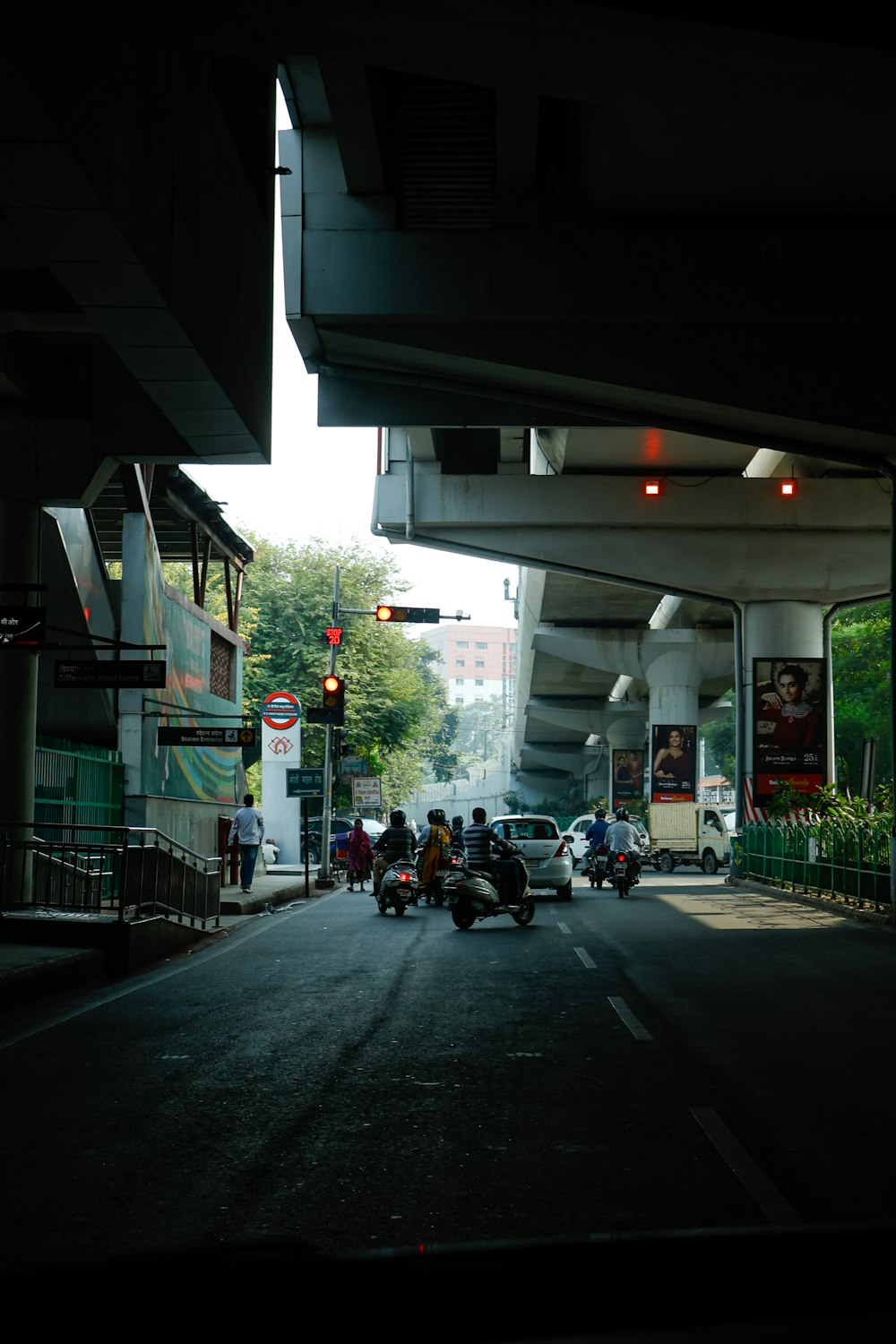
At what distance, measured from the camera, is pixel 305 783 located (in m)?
30.4

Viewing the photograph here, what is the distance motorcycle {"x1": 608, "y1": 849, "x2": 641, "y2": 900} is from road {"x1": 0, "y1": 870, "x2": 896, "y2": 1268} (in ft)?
39.7

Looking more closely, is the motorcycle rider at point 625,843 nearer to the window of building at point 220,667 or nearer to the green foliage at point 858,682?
the window of building at point 220,667

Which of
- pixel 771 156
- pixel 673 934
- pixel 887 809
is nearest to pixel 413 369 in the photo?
pixel 771 156

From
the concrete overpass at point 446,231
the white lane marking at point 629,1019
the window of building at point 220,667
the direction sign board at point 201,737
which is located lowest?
the white lane marking at point 629,1019

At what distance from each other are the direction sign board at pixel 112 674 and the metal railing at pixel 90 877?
2.55 m

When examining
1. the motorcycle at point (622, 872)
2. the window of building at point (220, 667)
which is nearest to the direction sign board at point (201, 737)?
the motorcycle at point (622, 872)

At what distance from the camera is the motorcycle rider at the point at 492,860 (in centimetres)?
2048

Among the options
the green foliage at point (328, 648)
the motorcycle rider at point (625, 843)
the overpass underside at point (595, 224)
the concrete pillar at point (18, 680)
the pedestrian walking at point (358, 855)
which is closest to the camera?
the overpass underside at point (595, 224)

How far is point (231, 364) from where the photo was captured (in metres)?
13.8

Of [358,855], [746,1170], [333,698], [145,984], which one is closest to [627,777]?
[358,855]

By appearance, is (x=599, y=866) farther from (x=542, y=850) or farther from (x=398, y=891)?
(x=398, y=891)

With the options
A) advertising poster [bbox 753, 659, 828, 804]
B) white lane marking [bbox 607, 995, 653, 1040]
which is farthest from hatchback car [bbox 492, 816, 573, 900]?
white lane marking [bbox 607, 995, 653, 1040]

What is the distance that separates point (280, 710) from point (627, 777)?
1379 inches

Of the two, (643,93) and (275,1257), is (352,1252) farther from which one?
(643,93)
